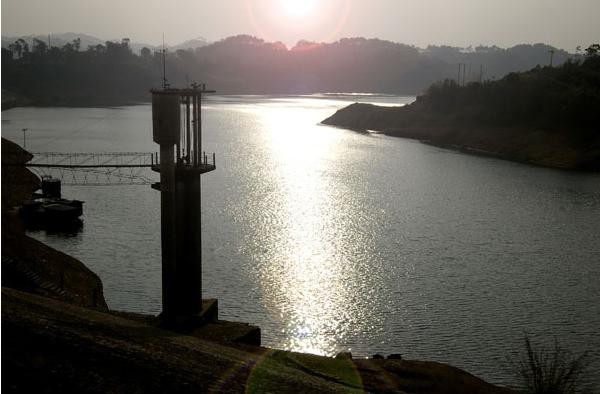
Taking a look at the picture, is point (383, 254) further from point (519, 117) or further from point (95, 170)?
point (519, 117)

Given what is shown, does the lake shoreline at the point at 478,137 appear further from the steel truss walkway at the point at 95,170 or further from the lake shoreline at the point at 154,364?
the lake shoreline at the point at 154,364

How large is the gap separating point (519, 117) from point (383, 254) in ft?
219

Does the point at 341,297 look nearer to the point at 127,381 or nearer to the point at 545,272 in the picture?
the point at 545,272

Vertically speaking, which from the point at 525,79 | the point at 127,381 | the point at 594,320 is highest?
the point at 525,79

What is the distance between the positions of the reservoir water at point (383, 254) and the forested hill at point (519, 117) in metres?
12.0

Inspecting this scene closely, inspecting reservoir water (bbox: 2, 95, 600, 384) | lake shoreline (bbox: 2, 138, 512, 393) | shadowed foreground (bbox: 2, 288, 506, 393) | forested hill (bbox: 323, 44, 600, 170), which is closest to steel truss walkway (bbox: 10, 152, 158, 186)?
reservoir water (bbox: 2, 95, 600, 384)

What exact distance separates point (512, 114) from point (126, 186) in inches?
2462

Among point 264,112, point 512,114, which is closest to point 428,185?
point 512,114

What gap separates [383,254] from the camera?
35250mm

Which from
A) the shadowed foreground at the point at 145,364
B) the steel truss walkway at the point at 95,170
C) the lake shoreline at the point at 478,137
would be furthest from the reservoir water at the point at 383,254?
the lake shoreline at the point at 478,137

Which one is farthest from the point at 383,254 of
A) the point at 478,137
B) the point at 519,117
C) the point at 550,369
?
the point at 519,117

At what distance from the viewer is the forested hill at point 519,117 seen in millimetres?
81619

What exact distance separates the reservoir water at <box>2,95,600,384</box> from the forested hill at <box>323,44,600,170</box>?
12.0 metres

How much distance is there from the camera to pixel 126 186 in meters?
53.5
